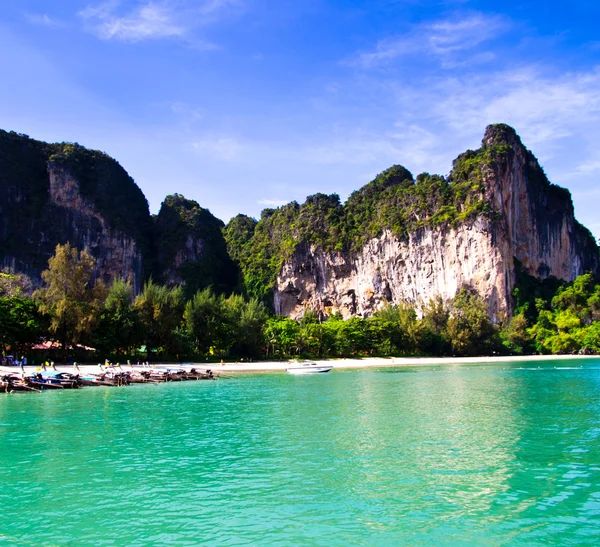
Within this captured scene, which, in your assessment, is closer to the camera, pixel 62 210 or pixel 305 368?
pixel 305 368

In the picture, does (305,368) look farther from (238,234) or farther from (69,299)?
(238,234)

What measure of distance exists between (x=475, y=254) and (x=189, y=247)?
71.1 meters

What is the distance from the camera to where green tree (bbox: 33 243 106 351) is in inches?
2201

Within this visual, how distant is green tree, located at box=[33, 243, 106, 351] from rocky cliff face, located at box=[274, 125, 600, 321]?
7368cm

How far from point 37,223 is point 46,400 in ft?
344

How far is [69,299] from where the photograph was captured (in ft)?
187

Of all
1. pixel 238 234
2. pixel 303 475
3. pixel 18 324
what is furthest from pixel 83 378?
pixel 238 234

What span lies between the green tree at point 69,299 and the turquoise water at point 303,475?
88.5 feet

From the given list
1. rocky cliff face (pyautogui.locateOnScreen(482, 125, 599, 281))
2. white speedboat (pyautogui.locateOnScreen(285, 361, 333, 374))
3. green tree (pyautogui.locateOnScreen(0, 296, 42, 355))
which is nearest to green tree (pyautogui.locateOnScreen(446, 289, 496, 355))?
rocky cliff face (pyautogui.locateOnScreen(482, 125, 599, 281))

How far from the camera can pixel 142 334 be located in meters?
63.8

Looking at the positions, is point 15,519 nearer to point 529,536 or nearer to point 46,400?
point 529,536

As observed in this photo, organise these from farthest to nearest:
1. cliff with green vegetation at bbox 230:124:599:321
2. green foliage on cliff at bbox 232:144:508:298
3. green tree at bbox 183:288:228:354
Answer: green foliage on cliff at bbox 232:144:508:298, cliff with green vegetation at bbox 230:124:599:321, green tree at bbox 183:288:228:354

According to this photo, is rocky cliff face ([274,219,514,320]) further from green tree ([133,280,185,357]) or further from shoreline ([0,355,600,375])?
green tree ([133,280,185,357])

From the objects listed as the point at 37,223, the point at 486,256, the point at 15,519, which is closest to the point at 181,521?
the point at 15,519
